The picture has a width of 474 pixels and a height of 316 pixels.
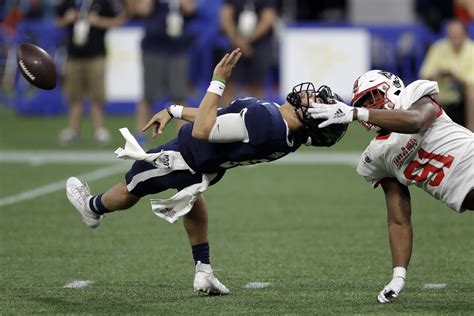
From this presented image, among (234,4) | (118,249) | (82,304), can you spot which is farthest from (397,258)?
(234,4)

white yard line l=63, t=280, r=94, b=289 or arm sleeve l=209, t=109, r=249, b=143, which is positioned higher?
arm sleeve l=209, t=109, r=249, b=143

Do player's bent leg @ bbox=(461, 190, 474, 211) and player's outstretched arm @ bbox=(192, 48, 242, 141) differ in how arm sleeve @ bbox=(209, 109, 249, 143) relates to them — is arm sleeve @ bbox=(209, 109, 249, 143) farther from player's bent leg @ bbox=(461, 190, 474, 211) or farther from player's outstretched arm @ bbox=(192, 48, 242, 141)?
player's bent leg @ bbox=(461, 190, 474, 211)

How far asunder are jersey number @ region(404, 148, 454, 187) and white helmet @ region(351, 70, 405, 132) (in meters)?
0.28

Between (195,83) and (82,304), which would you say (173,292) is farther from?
(195,83)

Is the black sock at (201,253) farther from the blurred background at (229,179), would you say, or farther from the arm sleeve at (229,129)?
the arm sleeve at (229,129)

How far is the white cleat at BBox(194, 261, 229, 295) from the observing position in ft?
22.4

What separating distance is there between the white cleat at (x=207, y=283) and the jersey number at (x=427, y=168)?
125 cm

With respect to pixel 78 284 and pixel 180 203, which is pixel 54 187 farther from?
pixel 180 203

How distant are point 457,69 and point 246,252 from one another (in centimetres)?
633

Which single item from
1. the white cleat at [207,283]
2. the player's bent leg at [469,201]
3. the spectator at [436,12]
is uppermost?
the player's bent leg at [469,201]

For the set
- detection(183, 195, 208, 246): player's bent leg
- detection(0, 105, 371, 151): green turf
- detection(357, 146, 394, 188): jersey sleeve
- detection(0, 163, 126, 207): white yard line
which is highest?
detection(357, 146, 394, 188): jersey sleeve

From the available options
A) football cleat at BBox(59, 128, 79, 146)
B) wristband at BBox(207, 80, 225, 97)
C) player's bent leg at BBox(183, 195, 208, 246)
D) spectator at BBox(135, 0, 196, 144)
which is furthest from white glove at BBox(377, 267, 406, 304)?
football cleat at BBox(59, 128, 79, 146)

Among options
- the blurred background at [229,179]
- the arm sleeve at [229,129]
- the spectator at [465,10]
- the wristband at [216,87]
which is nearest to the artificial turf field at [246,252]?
the blurred background at [229,179]

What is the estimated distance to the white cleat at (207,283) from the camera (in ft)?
22.4
